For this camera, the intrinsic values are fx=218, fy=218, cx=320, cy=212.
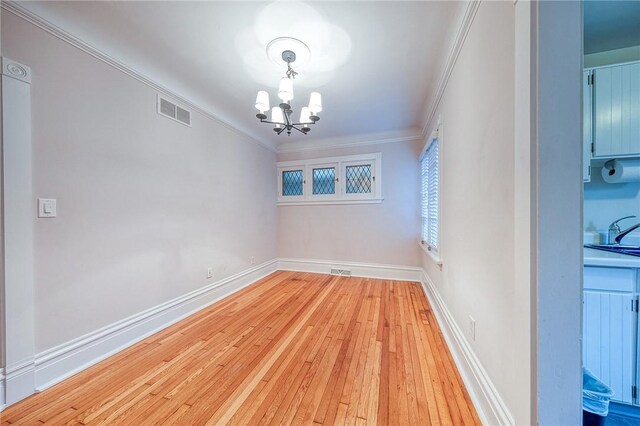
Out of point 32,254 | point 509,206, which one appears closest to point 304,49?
point 509,206

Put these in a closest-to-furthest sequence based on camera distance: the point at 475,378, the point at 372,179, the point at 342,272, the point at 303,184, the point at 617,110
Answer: the point at 475,378 < the point at 617,110 < the point at 372,179 < the point at 342,272 < the point at 303,184

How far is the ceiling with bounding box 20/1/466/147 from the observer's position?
4.81ft

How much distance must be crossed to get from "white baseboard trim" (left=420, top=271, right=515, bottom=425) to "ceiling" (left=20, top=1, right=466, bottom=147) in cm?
222

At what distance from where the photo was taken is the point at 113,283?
1819 mm

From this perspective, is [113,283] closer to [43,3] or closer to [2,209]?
[2,209]

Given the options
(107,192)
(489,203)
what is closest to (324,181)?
(107,192)

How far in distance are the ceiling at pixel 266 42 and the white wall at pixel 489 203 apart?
444 millimetres

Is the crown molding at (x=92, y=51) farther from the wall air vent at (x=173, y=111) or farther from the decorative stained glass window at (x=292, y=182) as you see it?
the decorative stained glass window at (x=292, y=182)

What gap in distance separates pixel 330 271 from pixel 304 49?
10.7 ft

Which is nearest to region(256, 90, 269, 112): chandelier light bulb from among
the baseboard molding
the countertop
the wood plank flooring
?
the wood plank flooring

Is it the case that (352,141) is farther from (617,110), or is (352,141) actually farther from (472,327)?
(472,327)

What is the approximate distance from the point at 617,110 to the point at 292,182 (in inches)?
151

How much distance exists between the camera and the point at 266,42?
5.65 ft

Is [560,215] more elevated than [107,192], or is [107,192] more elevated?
[107,192]
